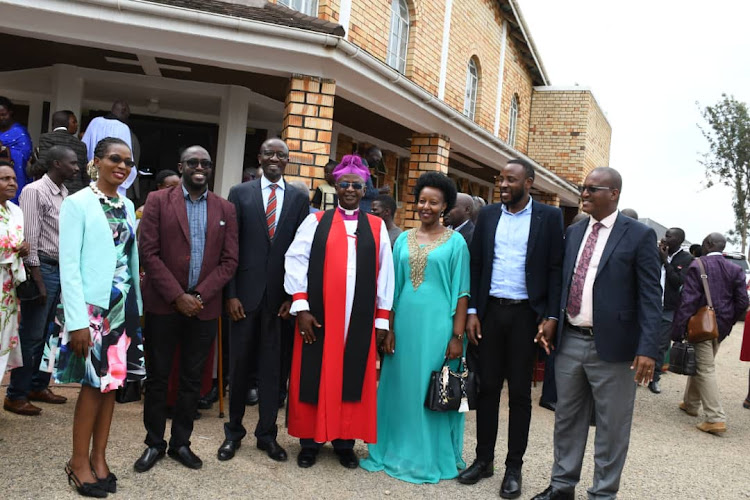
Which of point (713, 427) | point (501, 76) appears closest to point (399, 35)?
point (501, 76)

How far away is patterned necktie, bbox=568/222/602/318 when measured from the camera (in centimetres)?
375

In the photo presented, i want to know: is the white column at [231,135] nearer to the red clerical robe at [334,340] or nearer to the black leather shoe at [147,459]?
the red clerical robe at [334,340]

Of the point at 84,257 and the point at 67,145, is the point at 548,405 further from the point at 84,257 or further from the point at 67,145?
the point at 67,145

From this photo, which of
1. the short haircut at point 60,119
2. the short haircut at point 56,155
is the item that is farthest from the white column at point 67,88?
the short haircut at point 56,155

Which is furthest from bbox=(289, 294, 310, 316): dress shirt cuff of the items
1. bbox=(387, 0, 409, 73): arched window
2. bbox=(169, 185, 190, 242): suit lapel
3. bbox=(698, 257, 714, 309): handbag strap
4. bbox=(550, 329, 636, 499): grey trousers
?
bbox=(387, 0, 409, 73): arched window

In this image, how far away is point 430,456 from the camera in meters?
4.10

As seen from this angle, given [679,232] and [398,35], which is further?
[398,35]

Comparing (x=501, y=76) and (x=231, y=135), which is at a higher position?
(x=501, y=76)

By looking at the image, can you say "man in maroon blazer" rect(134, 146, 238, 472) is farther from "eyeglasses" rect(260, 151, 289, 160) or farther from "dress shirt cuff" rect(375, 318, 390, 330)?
"dress shirt cuff" rect(375, 318, 390, 330)

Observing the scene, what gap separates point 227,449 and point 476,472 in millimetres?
1664

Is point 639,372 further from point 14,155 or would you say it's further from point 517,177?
point 14,155

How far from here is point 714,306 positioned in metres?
6.68

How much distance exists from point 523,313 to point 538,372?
390cm

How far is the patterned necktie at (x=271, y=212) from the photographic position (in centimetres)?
432
